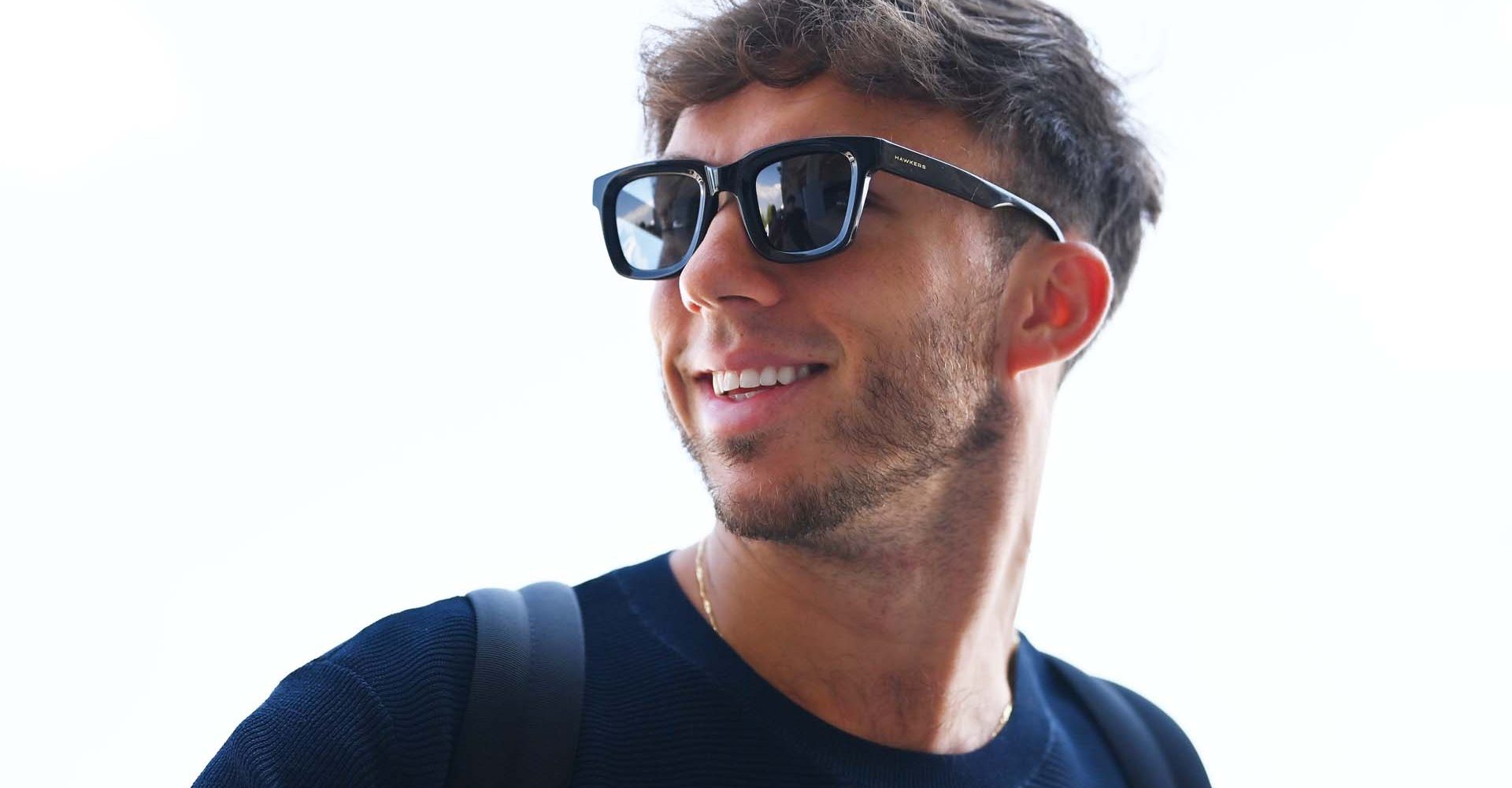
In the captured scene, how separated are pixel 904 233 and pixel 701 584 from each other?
1.89 feet

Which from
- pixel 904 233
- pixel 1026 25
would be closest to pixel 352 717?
pixel 904 233

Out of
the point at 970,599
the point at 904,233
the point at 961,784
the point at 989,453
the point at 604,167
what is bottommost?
the point at 961,784

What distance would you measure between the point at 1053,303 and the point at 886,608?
1.72 feet

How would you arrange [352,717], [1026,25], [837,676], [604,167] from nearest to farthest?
[352,717]
[837,676]
[1026,25]
[604,167]

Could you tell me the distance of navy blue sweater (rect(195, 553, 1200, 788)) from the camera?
1.29 meters

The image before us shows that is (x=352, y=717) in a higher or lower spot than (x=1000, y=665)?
higher

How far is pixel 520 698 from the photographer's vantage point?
4.50 ft

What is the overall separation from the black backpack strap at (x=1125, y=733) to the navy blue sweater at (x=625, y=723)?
5 centimetres

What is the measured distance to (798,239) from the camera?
1527 mm

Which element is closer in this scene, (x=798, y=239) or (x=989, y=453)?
(x=798, y=239)

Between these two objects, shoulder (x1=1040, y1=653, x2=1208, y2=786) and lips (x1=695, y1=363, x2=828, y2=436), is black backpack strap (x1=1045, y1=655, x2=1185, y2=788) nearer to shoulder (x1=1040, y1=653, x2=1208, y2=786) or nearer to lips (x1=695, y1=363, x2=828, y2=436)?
shoulder (x1=1040, y1=653, x2=1208, y2=786)

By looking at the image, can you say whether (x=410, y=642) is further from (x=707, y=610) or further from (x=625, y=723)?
(x=707, y=610)

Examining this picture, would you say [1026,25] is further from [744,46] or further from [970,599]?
[970,599]

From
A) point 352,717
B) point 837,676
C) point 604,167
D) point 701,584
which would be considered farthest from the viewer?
point 604,167
